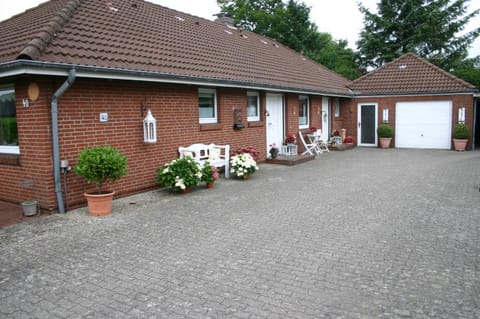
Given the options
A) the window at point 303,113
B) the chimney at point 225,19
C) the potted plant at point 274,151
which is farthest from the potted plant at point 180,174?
the chimney at point 225,19

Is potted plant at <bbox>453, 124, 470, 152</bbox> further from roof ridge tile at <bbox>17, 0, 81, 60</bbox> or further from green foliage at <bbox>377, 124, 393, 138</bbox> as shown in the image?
roof ridge tile at <bbox>17, 0, 81, 60</bbox>

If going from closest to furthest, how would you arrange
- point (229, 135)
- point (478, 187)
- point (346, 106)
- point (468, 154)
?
point (478, 187), point (229, 135), point (468, 154), point (346, 106)

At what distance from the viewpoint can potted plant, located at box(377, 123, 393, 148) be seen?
17.7 m

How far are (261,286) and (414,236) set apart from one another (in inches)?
102

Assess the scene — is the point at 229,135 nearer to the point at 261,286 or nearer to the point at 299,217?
the point at 299,217

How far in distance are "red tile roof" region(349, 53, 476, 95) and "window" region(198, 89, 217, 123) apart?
1027cm

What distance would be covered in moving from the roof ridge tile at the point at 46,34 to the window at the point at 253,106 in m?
5.66

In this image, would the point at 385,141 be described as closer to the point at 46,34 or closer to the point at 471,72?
the point at 471,72

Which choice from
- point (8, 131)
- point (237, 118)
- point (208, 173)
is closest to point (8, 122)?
point (8, 131)

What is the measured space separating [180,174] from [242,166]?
2068 millimetres

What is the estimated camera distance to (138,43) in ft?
29.8

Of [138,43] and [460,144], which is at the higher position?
[138,43]

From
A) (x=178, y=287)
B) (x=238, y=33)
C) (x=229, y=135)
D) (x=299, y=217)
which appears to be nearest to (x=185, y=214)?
(x=299, y=217)

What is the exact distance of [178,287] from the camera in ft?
12.6
